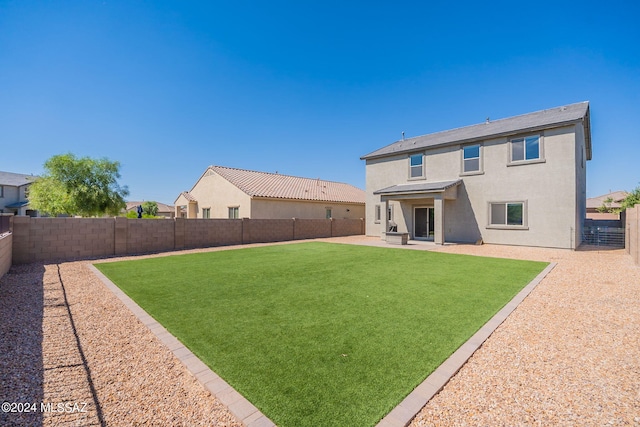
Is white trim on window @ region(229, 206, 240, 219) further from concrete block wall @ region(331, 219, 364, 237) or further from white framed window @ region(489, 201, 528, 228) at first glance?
white framed window @ region(489, 201, 528, 228)

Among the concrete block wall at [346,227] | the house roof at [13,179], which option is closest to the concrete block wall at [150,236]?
the concrete block wall at [346,227]

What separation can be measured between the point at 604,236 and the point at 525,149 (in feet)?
23.0

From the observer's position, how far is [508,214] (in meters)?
15.4

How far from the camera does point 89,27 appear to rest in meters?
10.3

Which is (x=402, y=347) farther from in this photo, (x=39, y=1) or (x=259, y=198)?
(x=259, y=198)

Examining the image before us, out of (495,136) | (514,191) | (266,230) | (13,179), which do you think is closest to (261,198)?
(266,230)

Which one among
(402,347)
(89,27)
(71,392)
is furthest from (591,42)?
(89,27)

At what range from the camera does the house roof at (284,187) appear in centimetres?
2288

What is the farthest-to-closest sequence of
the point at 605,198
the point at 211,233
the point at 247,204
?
the point at 605,198 < the point at 247,204 < the point at 211,233

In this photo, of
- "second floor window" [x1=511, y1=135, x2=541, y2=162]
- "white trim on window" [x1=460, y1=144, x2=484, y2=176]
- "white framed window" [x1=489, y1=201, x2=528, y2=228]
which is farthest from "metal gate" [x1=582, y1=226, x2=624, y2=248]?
"white trim on window" [x1=460, y1=144, x2=484, y2=176]

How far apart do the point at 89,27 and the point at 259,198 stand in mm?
13163

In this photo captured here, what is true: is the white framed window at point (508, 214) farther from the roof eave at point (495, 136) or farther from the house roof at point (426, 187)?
the roof eave at point (495, 136)

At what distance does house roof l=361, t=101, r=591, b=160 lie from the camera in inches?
560

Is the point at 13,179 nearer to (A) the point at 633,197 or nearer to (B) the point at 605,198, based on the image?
(A) the point at 633,197
